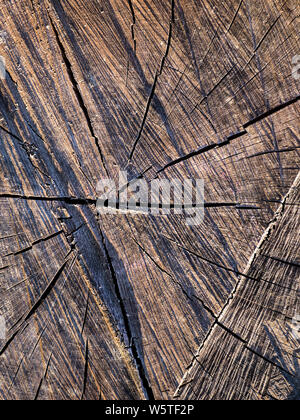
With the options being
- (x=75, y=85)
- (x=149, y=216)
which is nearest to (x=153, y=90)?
(x=75, y=85)

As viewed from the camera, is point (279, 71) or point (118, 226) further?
point (118, 226)

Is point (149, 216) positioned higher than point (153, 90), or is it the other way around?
point (153, 90)

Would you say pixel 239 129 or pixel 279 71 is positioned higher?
pixel 279 71

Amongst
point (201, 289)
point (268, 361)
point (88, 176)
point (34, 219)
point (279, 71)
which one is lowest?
point (268, 361)

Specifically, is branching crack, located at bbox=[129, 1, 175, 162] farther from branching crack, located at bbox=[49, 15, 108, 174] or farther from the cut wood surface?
branching crack, located at bbox=[49, 15, 108, 174]

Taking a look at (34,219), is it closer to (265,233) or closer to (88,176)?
(88,176)

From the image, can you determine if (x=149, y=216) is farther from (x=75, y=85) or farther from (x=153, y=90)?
(x=75, y=85)

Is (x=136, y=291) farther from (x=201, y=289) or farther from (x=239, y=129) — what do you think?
(x=239, y=129)
